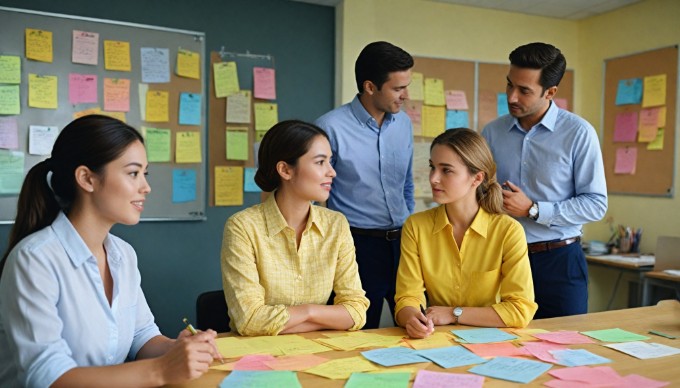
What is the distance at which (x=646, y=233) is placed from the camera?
4430mm

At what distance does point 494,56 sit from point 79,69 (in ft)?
10.2

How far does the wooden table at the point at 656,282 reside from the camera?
3.61 metres

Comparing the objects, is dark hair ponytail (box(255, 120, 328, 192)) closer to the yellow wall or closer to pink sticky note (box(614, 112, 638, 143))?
the yellow wall

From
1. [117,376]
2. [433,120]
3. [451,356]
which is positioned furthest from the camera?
[433,120]

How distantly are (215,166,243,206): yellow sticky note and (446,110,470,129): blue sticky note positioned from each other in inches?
66.7

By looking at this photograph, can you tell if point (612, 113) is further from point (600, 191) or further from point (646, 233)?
point (600, 191)

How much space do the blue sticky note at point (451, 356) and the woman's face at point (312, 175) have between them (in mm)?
665

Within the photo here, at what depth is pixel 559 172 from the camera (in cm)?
244

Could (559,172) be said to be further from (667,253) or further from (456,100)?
(456,100)

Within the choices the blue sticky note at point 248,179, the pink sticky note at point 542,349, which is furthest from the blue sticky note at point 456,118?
the pink sticky note at point 542,349

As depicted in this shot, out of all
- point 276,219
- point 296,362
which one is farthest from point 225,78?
point 296,362

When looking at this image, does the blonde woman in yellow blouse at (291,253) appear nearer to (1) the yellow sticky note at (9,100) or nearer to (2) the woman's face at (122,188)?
(2) the woman's face at (122,188)

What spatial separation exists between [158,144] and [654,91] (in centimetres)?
358

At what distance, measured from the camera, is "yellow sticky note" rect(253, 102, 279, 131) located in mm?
4125
